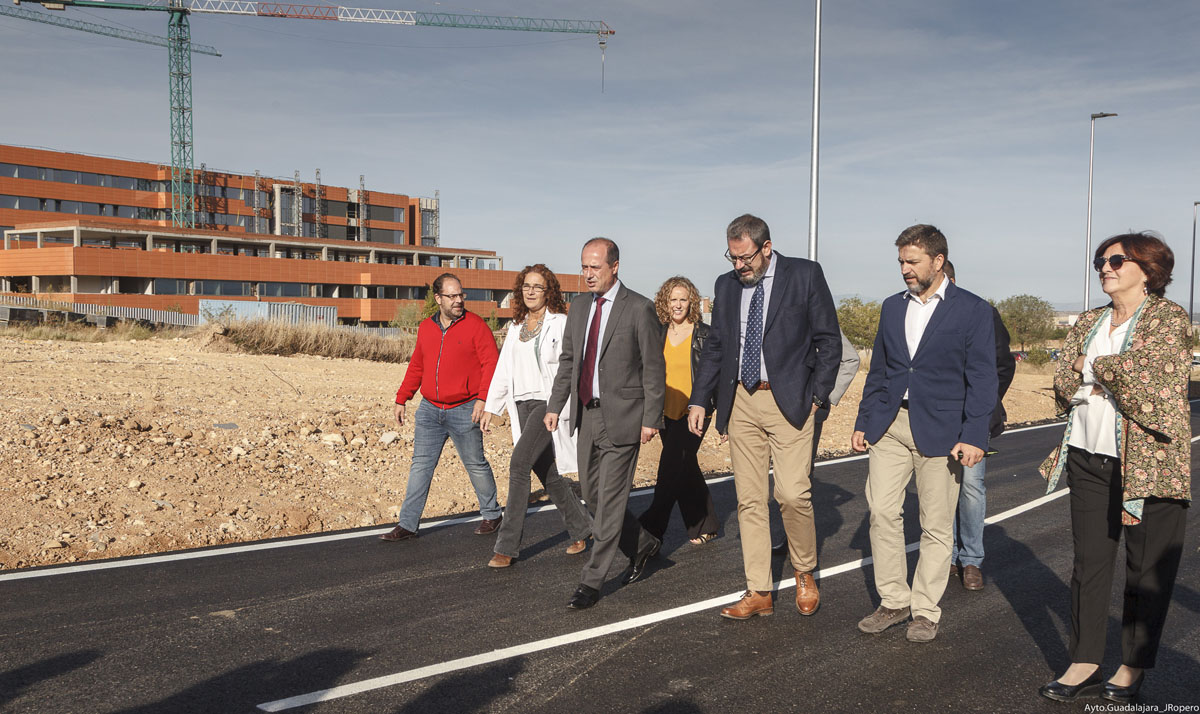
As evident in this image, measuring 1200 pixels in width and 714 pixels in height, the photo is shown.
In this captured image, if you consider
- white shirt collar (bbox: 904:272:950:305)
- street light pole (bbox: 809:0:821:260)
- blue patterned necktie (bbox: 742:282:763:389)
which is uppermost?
street light pole (bbox: 809:0:821:260)

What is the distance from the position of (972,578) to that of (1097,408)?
220cm

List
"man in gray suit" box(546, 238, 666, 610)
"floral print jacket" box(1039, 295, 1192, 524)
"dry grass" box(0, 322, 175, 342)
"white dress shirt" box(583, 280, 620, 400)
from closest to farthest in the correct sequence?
"floral print jacket" box(1039, 295, 1192, 524), "man in gray suit" box(546, 238, 666, 610), "white dress shirt" box(583, 280, 620, 400), "dry grass" box(0, 322, 175, 342)

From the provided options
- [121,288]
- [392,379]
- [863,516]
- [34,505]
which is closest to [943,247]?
[863,516]

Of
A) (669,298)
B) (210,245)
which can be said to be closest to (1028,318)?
(210,245)

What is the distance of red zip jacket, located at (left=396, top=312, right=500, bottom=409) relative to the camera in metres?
7.04

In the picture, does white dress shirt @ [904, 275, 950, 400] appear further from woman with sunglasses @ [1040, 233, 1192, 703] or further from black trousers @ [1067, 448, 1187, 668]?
black trousers @ [1067, 448, 1187, 668]

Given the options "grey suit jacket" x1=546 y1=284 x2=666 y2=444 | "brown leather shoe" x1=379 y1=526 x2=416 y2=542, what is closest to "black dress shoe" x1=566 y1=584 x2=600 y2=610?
"grey suit jacket" x1=546 y1=284 x2=666 y2=444

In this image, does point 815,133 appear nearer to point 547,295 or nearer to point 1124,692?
point 547,295

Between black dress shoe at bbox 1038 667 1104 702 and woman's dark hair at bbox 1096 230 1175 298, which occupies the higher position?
woman's dark hair at bbox 1096 230 1175 298

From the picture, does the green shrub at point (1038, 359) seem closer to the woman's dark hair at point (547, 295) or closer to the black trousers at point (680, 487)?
the black trousers at point (680, 487)

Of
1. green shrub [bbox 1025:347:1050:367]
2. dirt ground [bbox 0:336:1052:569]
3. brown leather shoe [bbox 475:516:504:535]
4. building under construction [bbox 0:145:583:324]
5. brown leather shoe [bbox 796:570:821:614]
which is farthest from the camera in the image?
building under construction [bbox 0:145:583:324]

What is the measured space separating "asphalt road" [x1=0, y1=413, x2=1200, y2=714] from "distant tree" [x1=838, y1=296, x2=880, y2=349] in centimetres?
4670

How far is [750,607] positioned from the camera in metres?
5.05

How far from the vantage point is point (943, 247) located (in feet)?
15.5
